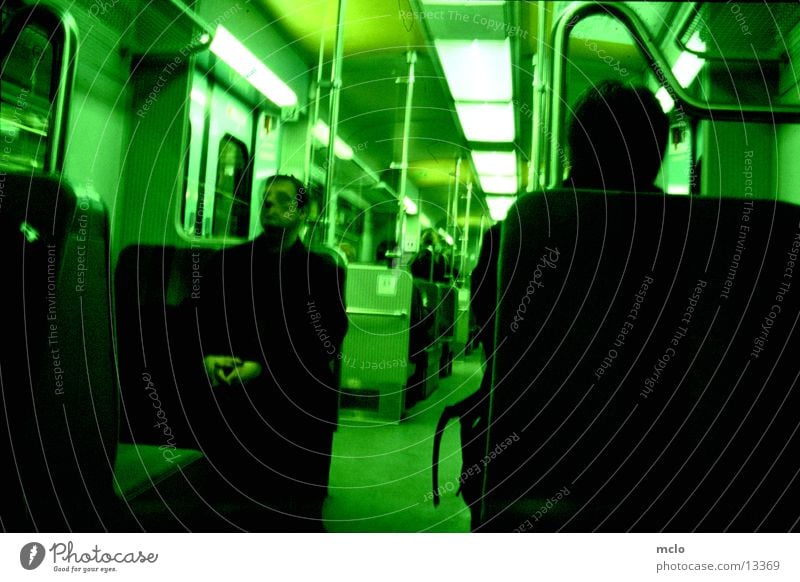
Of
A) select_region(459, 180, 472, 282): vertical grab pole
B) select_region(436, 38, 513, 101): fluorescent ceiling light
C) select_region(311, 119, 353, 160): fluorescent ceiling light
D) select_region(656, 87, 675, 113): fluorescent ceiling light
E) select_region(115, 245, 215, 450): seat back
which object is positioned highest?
select_region(436, 38, 513, 101): fluorescent ceiling light

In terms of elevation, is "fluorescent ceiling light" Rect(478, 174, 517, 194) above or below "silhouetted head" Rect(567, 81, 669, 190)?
below

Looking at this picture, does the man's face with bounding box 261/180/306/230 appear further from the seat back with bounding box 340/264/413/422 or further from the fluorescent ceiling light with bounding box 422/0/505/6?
the fluorescent ceiling light with bounding box 422/0/505/6

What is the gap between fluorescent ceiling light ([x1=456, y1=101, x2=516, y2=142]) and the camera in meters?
0.74

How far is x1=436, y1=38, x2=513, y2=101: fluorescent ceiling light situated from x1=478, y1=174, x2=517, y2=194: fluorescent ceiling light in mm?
183

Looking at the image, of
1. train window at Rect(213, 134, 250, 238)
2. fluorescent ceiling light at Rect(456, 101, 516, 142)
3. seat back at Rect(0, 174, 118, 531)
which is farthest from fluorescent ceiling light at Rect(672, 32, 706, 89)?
seat back at Rect(0, 174, 118, 531)

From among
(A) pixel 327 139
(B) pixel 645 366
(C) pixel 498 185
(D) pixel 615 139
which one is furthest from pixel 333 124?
(B) pixel 645 366

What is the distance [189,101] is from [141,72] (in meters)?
0.06

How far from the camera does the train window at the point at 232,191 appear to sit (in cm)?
83

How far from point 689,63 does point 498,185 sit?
0.36m

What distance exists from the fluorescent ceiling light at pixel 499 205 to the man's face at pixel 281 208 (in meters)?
0.25

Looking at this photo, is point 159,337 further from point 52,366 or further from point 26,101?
point 26,101

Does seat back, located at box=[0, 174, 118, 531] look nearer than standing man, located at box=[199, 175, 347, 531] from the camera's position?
Yes

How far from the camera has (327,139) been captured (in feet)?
2.54

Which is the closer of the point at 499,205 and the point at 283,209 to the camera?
the point at 499,205
